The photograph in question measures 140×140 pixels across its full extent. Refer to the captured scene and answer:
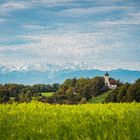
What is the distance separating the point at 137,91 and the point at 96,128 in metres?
33.3

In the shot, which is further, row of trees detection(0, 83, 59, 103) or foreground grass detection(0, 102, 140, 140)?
row of trees detection(0, 83, 59, 103)

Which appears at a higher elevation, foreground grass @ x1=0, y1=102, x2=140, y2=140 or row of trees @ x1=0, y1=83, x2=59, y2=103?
row of trees @ x1=0, y1=83, x2=59, y2=103

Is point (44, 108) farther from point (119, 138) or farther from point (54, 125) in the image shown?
point (119, 138)

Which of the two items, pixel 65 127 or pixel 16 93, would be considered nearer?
pixel 65 127

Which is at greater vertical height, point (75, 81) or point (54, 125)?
point (75, 81)

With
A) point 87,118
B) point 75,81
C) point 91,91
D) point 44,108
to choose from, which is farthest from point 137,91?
point 75,81

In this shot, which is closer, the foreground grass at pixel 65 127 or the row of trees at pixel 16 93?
the foreground grass at pixel 65 127

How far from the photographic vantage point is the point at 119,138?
8.54m

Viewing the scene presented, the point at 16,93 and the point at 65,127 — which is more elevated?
the point at 16,93

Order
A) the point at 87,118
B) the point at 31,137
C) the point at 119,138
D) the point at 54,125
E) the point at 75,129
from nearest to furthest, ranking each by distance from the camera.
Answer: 1. the point at 119,138
2. the point at 31,137
3. the point at 75,129
4. the point at 54,125
5. the point at 87,118

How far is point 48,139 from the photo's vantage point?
9055 millimetres

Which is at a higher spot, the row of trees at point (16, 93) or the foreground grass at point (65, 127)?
the row of trees at point (16, 93)

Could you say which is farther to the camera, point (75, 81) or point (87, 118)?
point (75, 81)

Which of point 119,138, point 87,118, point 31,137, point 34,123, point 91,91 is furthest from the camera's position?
point 91,91
